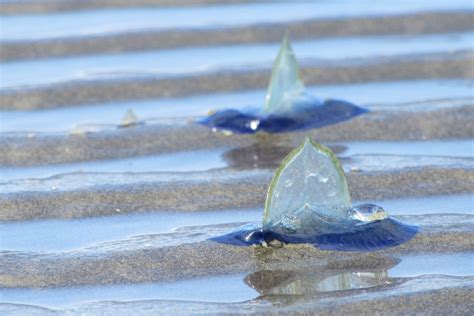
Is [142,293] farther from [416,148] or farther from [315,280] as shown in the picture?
[416,148]

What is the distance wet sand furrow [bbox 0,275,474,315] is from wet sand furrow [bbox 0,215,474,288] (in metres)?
0.12

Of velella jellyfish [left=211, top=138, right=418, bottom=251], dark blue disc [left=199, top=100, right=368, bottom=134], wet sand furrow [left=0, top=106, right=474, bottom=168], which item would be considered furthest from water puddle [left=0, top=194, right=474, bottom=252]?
dark blue disc [left=199, top=100, right=368, bottom=134]

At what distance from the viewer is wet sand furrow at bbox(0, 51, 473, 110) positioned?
3.36 meters

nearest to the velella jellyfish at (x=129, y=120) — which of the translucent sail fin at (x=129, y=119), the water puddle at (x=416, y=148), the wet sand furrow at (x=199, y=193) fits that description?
the translucent sail fin at (x=129, y=119)

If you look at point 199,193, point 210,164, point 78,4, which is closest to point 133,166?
point 210,164

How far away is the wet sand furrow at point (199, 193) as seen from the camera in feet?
8.43

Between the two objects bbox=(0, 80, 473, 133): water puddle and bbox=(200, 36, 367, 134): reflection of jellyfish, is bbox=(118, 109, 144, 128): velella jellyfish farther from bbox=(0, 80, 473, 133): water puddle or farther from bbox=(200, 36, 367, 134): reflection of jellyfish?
bbox=(200, 36, 367, 134): reflection of jellyfish

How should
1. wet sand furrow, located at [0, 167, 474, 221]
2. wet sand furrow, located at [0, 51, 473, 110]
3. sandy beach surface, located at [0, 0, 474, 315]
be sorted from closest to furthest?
sandy beach surface, located at [0, 0, 474, 315], wet sand furrow, located at [0, 167, 474, 221], wet sand furrow, located at [0, 51, 473, 110]

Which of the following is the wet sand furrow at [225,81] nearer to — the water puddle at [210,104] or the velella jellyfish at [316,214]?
the water puddle at [210,104]

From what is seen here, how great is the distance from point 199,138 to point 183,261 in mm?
838

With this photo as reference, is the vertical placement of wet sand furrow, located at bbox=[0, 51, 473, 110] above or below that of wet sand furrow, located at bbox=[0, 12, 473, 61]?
below

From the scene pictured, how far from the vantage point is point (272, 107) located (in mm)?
3141

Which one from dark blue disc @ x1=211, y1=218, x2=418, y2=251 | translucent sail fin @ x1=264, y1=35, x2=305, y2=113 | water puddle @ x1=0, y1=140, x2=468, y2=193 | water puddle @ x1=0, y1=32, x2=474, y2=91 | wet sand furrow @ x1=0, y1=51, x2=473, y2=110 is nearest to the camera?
dark blue disc @ x1=211, y1=218, x2=418, y2=251

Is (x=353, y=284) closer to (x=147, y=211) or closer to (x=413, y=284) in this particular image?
(x=413, y=284)
